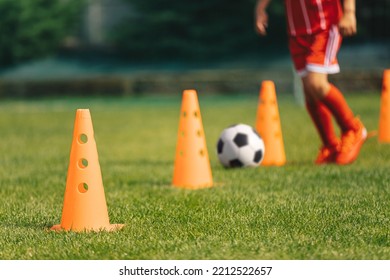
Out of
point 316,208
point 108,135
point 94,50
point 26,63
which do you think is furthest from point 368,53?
point 316,208

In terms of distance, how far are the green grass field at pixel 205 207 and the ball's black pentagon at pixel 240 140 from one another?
262 millimetres

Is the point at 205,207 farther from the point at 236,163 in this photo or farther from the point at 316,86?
the point at 316,86

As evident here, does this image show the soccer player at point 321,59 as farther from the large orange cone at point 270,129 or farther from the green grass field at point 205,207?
the large orange cone at point 270,129

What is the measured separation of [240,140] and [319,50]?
42.2 inches

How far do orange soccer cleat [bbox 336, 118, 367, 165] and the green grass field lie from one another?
11 cm

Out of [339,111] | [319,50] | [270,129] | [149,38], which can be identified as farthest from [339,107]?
[149,38]

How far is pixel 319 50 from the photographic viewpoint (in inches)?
303

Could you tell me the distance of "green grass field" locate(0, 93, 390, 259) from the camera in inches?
178

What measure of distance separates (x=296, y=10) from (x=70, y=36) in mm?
20094

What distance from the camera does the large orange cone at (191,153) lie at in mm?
6832

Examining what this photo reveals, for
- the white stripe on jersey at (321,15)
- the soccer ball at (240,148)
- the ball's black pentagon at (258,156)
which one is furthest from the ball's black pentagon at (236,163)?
the white stripe on jersey at (321,15)

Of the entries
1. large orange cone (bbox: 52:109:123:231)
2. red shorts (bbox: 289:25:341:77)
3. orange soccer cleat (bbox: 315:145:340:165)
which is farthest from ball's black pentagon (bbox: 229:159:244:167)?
large orange cone (bbox: 52:109:123:231)

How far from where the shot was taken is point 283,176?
7.24 metres

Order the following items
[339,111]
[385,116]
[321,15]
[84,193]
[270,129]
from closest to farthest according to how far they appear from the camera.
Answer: [84,193] → [321,15] → [339,111] → [270,129] → [385,116]
